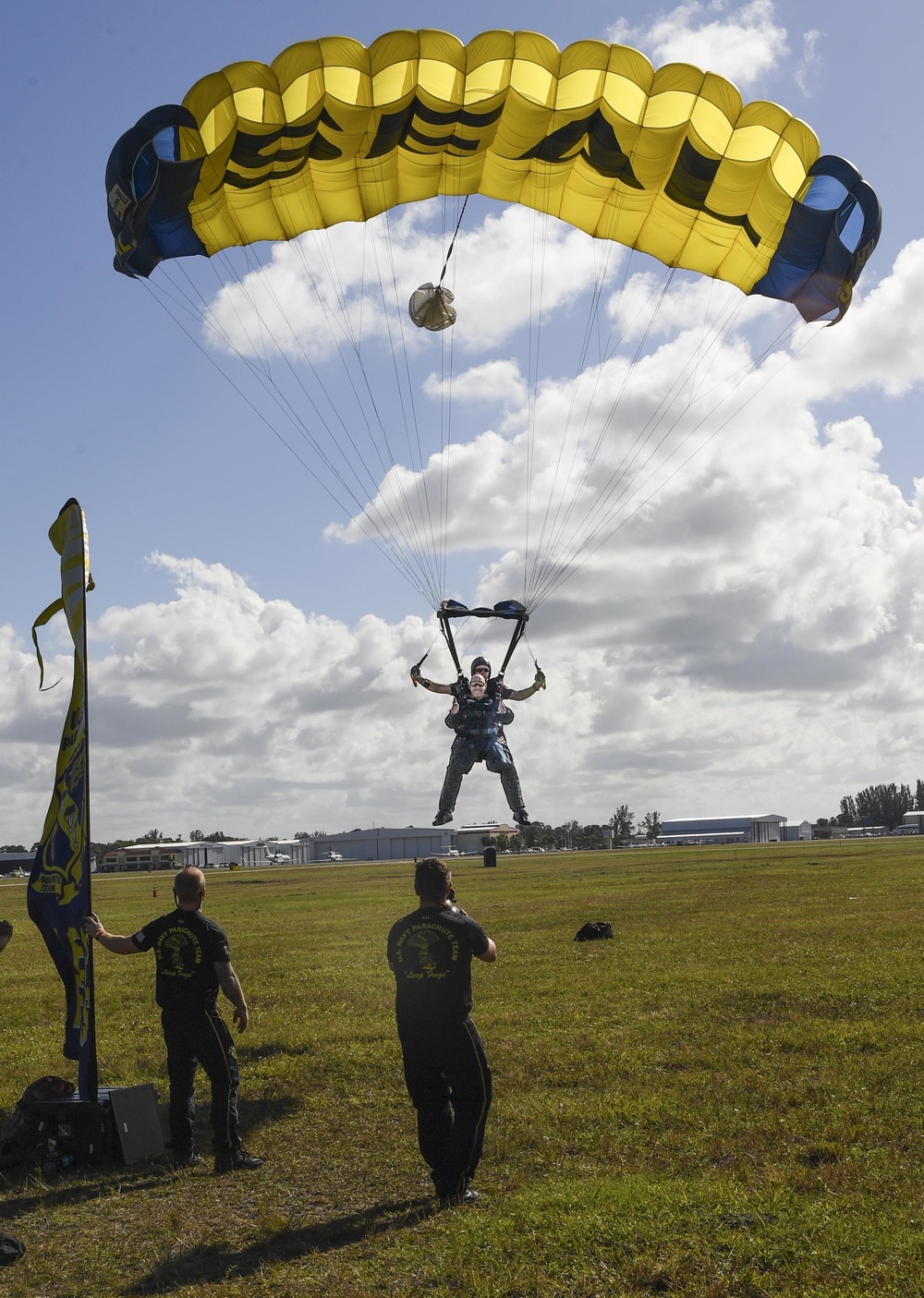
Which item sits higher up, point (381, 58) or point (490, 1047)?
point (381, 58)

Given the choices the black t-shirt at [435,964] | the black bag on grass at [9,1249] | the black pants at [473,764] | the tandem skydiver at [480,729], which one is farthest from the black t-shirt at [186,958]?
the black pants at [473,764]

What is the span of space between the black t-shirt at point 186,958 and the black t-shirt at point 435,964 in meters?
1.51

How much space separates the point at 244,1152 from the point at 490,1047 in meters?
3.20

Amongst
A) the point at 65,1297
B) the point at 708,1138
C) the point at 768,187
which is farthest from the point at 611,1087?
the point at 768,187

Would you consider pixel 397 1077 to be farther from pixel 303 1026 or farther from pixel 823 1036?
pixel 823 1036

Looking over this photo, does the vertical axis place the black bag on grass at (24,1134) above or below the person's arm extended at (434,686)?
below

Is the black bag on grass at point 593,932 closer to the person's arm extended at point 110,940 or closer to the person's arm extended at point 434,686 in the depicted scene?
the person's arm extended at point 434,686

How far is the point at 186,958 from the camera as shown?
7688mm

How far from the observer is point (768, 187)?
45.7 ft

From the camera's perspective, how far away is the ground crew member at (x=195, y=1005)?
7555 millimetres

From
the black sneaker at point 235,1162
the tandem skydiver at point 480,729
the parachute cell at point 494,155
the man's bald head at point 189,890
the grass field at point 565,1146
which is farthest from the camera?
the tandem skydiver at point 480,729

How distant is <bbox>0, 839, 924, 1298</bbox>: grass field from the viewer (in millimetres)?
5516

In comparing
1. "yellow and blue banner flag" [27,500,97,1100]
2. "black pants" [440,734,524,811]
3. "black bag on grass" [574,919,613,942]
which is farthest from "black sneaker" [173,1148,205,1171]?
"black bag on grass" [574,919,613,942]

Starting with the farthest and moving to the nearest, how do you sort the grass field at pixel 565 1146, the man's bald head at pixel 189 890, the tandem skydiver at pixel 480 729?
the tandem skydiver at pixel 480 729, the man's bald head at pixel 189 890, the grass field at pixel 565 1146
